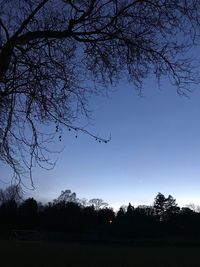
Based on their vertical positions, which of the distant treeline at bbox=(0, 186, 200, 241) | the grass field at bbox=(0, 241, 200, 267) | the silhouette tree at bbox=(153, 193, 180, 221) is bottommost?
the grass field at bbox=(0, 241, 200, 267)

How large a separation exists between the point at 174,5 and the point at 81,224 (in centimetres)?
8810

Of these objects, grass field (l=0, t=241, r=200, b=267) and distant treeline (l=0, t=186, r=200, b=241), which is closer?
grass field (l=0, t=241, r=200, b=267)

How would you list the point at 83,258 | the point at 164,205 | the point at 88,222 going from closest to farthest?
the point at 83,258, the point at 88,222, the point at 164,205

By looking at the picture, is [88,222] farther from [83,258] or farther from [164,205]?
[83,258]

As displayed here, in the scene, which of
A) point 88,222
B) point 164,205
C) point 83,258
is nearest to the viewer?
point 83,258

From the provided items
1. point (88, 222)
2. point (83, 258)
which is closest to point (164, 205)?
point (88, 222)

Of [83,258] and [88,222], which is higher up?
[88,222]

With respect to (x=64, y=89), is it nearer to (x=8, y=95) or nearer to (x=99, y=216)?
(x=8, y=95)

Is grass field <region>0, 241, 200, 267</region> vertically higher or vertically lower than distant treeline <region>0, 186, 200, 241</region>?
lower

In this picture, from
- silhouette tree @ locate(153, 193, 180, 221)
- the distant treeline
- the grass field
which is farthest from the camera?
silhouette tree @ locate(153, 193, 180, 221)

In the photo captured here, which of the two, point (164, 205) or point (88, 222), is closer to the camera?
point (88, 222)

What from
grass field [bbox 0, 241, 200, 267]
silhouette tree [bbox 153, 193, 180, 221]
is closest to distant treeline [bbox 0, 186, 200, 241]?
silhouette tree [bbox 153, 193, 180, 221]

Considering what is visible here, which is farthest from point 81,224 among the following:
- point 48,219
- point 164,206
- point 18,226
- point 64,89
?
point 64,89

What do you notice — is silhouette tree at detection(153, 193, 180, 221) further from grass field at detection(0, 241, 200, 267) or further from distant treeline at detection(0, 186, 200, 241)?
grass field at detection(0, 241, 200, 267)
